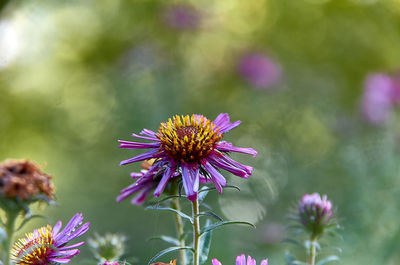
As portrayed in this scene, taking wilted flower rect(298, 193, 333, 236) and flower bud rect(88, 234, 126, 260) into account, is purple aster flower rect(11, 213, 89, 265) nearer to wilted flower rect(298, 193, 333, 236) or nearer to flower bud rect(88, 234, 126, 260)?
flower bud rect(88, 234, 126, 260)

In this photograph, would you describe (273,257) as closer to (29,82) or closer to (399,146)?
(399,146)

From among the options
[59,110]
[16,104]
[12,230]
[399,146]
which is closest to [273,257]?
[399,146]

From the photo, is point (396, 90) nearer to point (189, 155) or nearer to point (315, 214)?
point (315, 214)

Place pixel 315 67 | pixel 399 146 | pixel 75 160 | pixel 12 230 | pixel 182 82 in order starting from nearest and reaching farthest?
pixel 12 230, pixel 399 146, pixel 182 82, pixel 75 160, pixel 315 67

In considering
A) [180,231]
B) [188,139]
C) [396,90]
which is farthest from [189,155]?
[396,90]

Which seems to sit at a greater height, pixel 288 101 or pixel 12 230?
pixel 288 101
